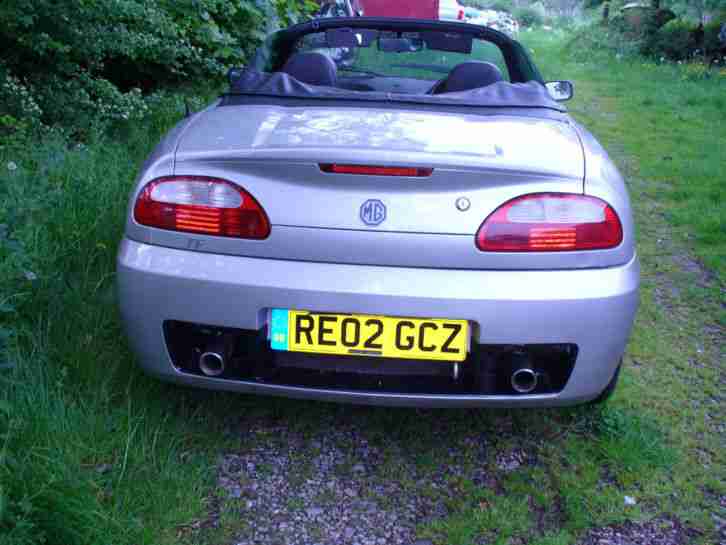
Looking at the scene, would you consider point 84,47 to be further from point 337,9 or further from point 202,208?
point 337,9

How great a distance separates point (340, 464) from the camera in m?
2.46

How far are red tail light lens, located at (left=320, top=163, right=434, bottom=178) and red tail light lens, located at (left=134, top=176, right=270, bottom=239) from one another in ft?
0.75

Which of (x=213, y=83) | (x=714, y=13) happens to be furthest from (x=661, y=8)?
(x=213, y=83)

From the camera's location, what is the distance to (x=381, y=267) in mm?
2076

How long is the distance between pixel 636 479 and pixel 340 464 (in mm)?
947

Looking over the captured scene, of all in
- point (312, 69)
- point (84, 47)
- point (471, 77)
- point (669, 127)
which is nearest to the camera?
point (471, 77)

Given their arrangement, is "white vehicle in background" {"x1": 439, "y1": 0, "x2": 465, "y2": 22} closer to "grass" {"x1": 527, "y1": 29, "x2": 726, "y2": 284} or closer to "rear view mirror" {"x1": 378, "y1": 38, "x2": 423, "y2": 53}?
"grass" {"x1": 527, "y1": 29, "x2": 726, "y2": 284}

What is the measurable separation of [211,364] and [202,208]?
458mm

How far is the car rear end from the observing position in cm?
206

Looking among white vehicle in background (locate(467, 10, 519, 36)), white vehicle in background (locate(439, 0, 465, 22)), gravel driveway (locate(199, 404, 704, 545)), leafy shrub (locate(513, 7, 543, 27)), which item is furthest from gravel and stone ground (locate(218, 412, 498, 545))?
leafy shrub (locate(513, 7, 543, 27))

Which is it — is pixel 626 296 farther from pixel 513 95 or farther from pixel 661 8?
pixel 661 8

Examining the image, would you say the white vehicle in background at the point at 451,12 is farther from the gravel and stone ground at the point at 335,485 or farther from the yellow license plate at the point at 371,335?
the yellow license plate at the point at 371,335

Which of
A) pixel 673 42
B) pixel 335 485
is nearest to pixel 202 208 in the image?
pixel 335 485

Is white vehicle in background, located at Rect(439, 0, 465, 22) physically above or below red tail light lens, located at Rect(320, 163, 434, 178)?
below
